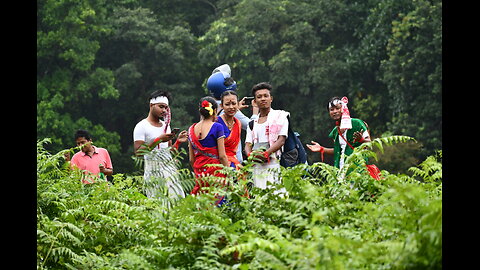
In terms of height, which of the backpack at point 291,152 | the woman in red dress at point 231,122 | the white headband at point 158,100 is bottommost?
the backpack at point 291,152

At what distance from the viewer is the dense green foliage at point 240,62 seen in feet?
112

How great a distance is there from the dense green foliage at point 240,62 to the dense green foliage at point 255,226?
2636cm

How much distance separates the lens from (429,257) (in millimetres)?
4129

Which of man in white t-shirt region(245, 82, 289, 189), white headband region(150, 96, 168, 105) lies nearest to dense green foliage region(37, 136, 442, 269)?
man in white t-shirt region(245, 82, 289, 189)

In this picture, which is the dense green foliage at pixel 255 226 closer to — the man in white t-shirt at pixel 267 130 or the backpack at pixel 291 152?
the man in white t-shirt at pixel 267 130

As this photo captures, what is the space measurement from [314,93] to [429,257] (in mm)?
33918

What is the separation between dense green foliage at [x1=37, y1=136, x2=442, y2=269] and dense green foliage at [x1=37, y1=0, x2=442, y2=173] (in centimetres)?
2636

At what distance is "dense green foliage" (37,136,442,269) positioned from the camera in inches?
168

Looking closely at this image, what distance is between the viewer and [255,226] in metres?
5.68

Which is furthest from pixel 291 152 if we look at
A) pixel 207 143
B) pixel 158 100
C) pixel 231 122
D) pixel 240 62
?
pixel 240 62

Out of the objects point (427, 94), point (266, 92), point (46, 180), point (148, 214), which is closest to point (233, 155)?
point (266, 92)

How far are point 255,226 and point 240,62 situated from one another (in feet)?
104

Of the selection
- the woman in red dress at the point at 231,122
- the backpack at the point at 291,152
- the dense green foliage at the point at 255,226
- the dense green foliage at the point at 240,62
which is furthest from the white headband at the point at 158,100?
the dense green foliage at the point at 240,62
